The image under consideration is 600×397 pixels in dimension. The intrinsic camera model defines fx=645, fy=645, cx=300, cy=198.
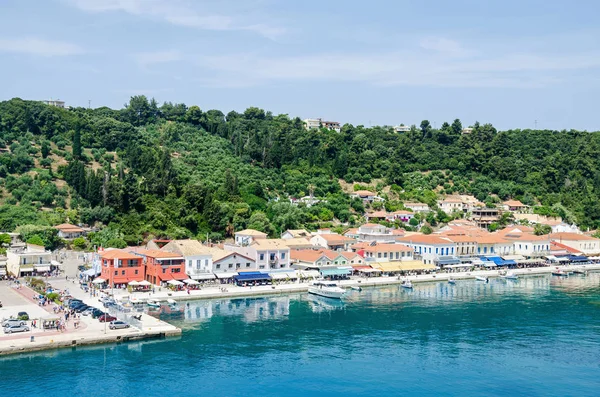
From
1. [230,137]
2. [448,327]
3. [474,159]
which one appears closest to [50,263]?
[448,327]

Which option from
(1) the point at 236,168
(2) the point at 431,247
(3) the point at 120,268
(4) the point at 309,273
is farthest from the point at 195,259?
(1) the point at 236,168

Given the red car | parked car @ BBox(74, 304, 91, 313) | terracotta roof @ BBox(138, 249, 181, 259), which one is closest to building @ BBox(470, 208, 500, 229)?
terracotta roof @ BBox(138, 249, 181, 259)

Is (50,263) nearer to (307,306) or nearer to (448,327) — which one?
(307,306)

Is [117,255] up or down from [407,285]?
up

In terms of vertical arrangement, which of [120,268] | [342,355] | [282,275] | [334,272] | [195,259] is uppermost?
[195,259]

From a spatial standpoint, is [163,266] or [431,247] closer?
[163,266]

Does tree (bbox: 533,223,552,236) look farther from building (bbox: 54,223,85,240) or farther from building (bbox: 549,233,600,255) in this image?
building (bbox: 54,223,85,240)

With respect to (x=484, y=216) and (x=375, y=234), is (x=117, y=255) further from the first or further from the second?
(x=484, y=216)
